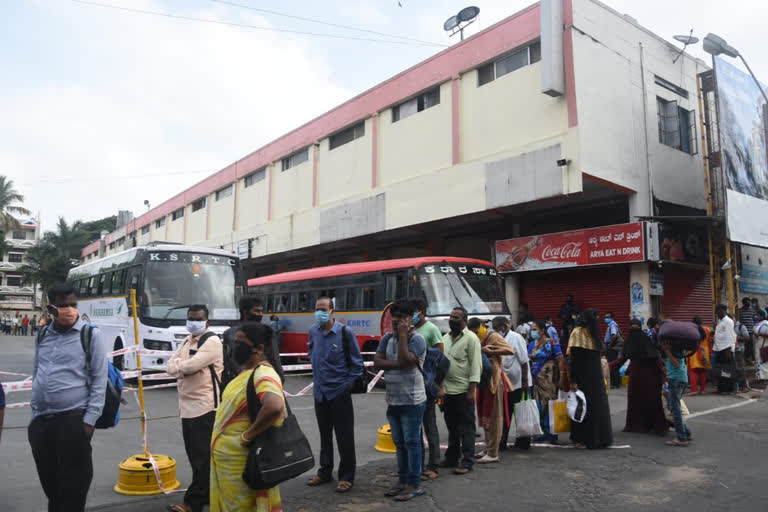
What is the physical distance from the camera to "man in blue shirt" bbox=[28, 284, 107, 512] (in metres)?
3.78

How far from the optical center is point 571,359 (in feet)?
23.9

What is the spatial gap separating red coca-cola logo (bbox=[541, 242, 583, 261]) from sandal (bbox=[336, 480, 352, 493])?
13362 millimetres

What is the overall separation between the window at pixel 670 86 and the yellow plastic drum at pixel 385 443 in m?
15.9

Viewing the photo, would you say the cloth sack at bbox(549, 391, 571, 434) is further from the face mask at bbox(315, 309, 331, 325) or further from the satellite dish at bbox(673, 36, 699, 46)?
the satellite dish at bbox(673, 36, 699, 46)

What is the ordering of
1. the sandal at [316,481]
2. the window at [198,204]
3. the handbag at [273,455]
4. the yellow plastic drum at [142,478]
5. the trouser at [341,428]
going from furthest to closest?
the window at [198,204]
the sandal at [316,481]
the trouser at [341,428]
the yellow plastic drum at [142,478]
the handbag at [273,455]

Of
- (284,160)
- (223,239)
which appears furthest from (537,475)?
(223,239)

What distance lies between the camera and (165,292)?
12.3 meters

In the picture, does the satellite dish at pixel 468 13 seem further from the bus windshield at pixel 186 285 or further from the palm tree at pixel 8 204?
the palm tree at pixel 8 204

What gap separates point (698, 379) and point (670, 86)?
1017cm

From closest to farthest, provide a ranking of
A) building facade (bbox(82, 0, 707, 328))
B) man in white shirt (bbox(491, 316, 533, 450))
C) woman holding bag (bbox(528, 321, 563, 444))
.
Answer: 1. man in white shirt (bbox(491, 316, 533, 450))
2. woman holding bag (bbox(528, 321, 563, 444))
3. building facade (bbox(82, 0, 707, 328))

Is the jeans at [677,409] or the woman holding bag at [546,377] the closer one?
the jeans at [677,409]

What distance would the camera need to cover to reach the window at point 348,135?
23.9 metres

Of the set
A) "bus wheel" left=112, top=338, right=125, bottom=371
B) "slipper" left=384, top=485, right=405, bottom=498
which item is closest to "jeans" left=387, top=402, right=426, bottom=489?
"slipper" left=384, top=485, right=405, bottom=498

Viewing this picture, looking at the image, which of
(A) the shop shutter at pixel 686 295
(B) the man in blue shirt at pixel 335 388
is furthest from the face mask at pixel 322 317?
(A) the shop shutter at pixel 686 295
